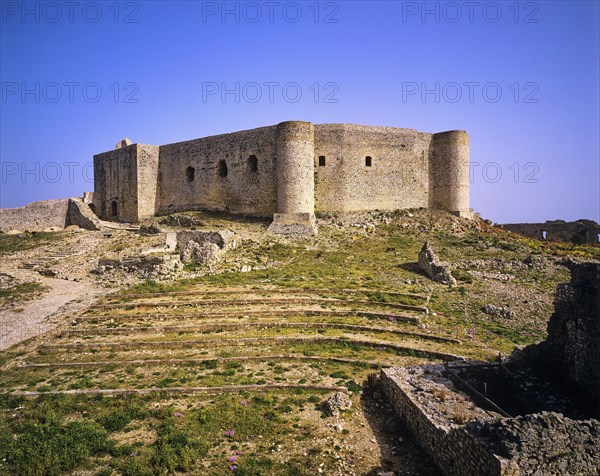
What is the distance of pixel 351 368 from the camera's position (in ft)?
36.8

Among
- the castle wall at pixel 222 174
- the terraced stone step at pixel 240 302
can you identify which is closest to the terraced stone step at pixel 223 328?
the terraced stone step at pixel 240 302

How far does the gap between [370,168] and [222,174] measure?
1246 centimetres

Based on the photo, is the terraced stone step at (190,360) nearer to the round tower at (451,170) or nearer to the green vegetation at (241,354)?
the green vegetation at (241,354)

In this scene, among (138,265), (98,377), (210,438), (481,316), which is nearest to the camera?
(210,438)

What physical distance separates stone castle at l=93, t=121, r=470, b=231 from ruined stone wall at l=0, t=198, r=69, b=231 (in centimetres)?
593

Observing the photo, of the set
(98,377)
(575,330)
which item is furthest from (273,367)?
(575,330)

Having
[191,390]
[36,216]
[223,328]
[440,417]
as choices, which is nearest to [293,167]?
[223,328]

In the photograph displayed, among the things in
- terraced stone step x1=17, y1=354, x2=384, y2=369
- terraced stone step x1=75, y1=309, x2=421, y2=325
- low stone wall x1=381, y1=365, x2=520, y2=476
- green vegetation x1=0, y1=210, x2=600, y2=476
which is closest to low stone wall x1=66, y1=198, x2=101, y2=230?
green vegetation x1=0, y1=210, x2=600, y2=476

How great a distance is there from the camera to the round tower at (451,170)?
32.5 metres

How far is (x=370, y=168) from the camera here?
106ft

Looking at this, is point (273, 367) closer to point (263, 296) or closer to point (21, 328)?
point (263, 296)

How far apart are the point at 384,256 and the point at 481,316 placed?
911 centimetres

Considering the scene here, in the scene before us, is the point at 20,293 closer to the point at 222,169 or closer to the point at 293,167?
the point at 293,167

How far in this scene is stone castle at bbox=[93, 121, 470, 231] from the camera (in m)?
29.7
